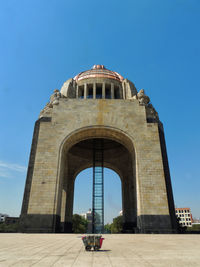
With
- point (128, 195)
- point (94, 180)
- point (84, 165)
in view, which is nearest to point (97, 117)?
point (94, 180)

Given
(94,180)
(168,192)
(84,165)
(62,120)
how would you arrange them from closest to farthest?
(168,192) < (62,120) < (94,180) < (84,165)

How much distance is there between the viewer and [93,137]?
1828cm

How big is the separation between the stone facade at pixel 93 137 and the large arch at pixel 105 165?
4.4 inches

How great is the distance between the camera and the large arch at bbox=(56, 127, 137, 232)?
1789 centimetres

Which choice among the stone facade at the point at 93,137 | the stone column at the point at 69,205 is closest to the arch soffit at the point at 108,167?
the stone column at the point at 69,205

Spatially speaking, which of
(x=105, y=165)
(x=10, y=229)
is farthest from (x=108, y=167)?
(x=10, y=229)

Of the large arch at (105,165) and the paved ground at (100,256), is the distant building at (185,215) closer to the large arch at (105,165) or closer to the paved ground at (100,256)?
the large arch at (105,165)

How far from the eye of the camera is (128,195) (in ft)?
75.5

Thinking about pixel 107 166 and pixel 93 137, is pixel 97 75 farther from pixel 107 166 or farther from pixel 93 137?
pixel 107 166

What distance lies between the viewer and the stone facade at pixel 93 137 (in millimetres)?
13539

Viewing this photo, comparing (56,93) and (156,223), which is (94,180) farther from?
(56,93)

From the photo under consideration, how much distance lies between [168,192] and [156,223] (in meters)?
2.72

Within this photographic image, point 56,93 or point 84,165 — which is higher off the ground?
point 56,93

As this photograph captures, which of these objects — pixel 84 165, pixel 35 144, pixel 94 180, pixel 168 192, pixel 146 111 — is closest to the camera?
pixel 168 192
